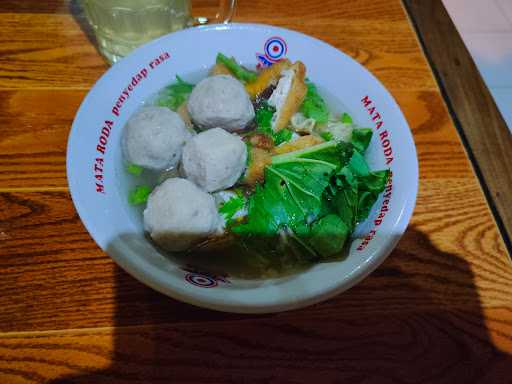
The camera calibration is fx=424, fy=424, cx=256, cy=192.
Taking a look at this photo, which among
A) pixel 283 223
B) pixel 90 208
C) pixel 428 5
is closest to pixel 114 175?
pixel 90 208

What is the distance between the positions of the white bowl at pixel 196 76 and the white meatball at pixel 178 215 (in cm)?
4

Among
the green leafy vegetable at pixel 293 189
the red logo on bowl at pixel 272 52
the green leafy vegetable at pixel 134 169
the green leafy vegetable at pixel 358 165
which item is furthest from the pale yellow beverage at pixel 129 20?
the green leafy vegetable at pixel 358 165

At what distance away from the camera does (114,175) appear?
865 mm

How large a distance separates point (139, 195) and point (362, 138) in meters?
0.50

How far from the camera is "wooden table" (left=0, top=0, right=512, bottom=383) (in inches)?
31.5

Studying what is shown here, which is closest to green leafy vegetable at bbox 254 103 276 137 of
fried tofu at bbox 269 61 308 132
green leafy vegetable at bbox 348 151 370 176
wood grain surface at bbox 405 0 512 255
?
fried tofu at bbox 269 61 308 132

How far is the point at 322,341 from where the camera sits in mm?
841

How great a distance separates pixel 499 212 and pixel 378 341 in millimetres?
475

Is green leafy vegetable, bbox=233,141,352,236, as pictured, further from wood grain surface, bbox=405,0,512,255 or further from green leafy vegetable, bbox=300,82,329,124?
wood grain surface, bbox=405,0,512,255

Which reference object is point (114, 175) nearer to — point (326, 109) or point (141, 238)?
point (141, 238)

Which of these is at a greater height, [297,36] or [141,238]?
[297,36]

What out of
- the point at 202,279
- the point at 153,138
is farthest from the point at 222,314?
the point at 153,138

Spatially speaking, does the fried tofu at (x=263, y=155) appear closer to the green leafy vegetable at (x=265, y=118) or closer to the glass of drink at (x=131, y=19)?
the green leafy vegetable at (x=265, y=118)

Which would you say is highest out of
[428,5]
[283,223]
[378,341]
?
[428,5]
